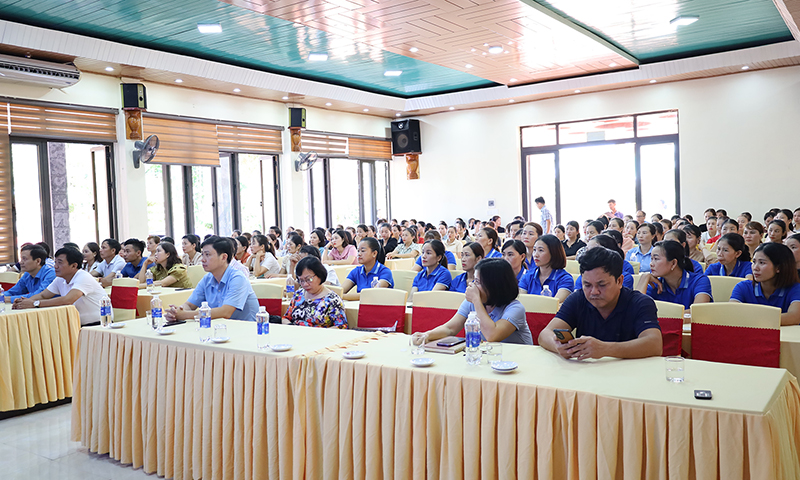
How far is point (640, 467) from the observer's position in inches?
87.3

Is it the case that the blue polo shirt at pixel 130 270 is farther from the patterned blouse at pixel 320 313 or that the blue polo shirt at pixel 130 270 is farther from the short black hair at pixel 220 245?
the patterned blouse at pixel 320 313

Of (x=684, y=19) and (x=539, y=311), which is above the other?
(x=684, y=19)

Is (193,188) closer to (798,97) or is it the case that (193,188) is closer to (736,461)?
(736,461)

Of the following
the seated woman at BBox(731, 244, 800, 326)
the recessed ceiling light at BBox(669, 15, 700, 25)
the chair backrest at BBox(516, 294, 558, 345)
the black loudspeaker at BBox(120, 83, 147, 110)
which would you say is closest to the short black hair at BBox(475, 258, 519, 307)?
the chair backrest at BBox(516, 294, 558, 345)

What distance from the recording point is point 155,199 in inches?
440

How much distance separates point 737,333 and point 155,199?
10146 millimetres

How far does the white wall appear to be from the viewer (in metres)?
12.1

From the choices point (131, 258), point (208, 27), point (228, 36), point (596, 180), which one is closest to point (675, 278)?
point (131, 258)

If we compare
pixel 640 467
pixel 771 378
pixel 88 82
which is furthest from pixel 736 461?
pixel 88 82

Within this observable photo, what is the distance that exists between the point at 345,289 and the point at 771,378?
426 centimetres

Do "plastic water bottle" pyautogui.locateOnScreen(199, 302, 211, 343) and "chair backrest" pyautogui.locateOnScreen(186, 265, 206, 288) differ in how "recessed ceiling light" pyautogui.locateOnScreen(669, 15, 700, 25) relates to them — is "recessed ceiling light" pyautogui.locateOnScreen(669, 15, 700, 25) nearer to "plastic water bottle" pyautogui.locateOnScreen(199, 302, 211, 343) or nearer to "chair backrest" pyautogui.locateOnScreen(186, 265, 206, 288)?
"chair backrest" pyautogui.locateOnScreen(186, 265, 206, 288)

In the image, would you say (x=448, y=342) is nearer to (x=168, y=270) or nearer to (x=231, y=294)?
(x=231, y=294)

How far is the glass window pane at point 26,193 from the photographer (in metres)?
9.19

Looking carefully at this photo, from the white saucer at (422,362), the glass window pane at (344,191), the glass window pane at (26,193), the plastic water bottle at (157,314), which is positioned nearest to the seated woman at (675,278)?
the white saucer at (422,362)
